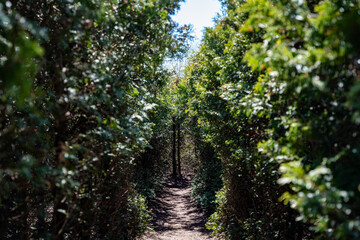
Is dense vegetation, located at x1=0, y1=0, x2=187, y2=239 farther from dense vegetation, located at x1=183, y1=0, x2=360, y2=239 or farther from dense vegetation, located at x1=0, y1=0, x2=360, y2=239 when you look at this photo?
dense vegetation, located at x1=183, y1=0, x2=360, y2=239

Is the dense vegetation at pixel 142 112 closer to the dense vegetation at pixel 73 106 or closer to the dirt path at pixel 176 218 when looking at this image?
the dense vegetation at pixel 73 106

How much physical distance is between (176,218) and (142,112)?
10.5m

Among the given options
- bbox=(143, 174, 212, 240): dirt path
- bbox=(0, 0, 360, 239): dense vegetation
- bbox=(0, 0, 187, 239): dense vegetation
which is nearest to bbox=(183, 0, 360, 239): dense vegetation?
bbox=(0, 0, 360, 239): dense vegetation

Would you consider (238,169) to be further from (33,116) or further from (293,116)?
(33,116)

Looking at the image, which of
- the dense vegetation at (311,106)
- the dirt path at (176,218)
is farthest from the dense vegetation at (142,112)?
the dirt path at (176,218)

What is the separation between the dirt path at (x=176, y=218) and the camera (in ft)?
34.3

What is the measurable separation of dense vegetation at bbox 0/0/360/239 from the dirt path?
2.59 m

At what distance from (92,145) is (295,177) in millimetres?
2524

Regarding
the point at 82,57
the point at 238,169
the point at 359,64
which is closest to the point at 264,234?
the point at 238,169

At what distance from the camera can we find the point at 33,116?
8.66ft

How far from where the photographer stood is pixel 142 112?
399 centimetres

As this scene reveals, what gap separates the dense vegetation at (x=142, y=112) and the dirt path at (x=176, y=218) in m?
2.59

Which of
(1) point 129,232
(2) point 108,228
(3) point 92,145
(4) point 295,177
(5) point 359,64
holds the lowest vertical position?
(1) point 129,232

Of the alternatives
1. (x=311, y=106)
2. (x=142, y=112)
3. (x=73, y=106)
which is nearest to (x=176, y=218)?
(x=73, y=106)
